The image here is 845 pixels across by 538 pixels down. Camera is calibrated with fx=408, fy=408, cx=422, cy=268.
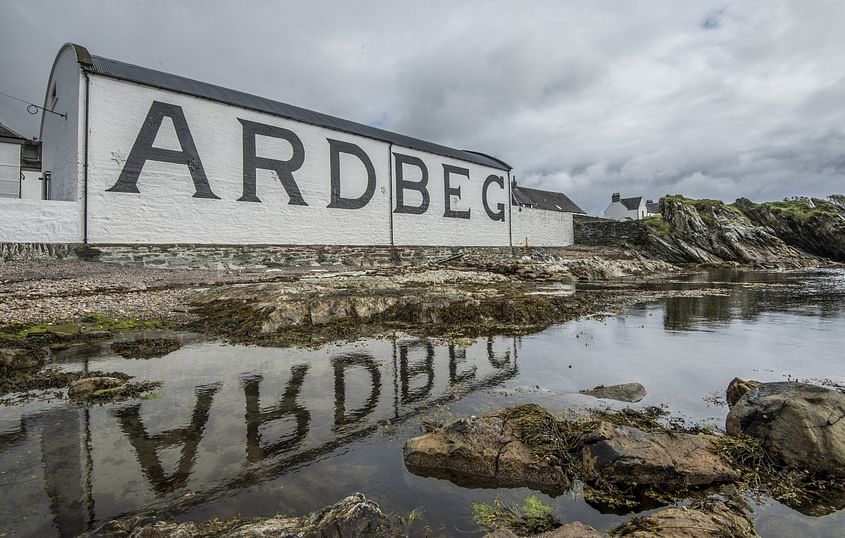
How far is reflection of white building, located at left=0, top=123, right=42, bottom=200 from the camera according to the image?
2156cm

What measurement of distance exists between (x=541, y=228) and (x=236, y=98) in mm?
29997

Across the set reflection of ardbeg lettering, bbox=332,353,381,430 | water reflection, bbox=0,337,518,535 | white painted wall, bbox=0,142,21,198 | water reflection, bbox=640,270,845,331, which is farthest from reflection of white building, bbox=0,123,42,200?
water reflection, bbox=640,270,845,331

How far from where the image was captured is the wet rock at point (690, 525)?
2268 millimetres

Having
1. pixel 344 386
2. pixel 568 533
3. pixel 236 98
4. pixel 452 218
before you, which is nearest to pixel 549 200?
pixel 452 218

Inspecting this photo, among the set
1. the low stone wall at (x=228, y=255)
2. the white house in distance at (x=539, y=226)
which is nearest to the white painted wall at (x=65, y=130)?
the low stone wall at (x=228, y=255)

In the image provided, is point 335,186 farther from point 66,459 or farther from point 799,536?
point 799,536

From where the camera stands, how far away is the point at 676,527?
7.58 ft

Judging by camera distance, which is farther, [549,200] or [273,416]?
[549,200]

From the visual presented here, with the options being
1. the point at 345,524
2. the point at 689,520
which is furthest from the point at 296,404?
the point at 689,520

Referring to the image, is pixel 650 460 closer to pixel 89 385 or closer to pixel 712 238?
pixel 89 385

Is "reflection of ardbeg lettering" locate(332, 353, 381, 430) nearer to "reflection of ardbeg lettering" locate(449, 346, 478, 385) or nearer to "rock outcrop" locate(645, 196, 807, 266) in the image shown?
"reflection of ardbeg lettering" locate(449, 346, 478, 385)

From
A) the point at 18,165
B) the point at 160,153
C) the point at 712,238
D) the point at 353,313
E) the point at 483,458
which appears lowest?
the point at 483,458

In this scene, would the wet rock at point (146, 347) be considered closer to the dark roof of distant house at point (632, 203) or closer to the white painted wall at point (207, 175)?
the white painted wall at point (207, 175)

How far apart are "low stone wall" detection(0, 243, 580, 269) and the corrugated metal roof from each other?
729cm
